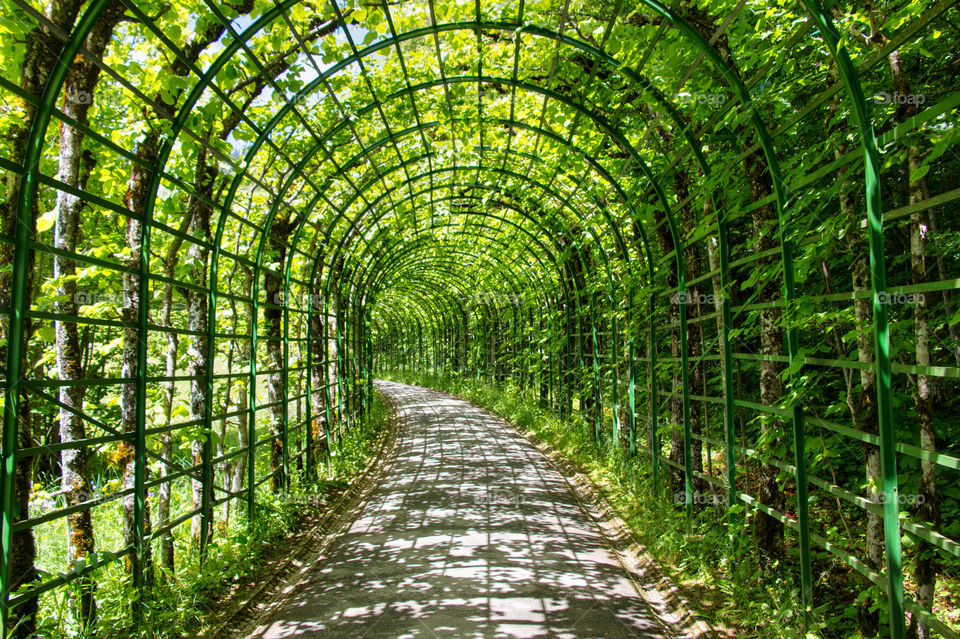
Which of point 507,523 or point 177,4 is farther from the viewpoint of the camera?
point 507,523

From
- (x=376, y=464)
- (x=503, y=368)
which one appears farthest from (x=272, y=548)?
(x=503, y=368)

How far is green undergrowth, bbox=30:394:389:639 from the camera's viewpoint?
10.5ft

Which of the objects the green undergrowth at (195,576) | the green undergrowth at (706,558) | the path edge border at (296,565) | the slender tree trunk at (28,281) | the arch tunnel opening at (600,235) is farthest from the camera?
the path edge border at (296,565)

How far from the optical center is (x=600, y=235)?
8734mm

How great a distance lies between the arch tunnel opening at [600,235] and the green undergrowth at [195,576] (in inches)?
2.0

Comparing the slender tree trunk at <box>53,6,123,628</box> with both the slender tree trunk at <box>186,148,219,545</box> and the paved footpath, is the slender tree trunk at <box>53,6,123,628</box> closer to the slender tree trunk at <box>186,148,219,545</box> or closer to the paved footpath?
the slender tree trunk at <box>186,148,219,545</box>

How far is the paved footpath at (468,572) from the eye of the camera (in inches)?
146

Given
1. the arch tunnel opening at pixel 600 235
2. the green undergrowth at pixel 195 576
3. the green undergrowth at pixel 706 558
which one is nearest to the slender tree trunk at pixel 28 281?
the arch tunnel opening at pixel 600 235

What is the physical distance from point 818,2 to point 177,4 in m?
3.88

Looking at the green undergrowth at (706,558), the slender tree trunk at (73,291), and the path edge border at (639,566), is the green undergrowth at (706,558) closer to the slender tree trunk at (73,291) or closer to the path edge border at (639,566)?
the path edge border at (639,566)

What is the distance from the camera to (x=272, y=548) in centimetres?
515

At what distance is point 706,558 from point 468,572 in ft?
6.27

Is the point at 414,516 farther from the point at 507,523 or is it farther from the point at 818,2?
the point at 818,2

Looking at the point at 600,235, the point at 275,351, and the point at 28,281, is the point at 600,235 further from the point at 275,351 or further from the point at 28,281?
the point at 28,281
